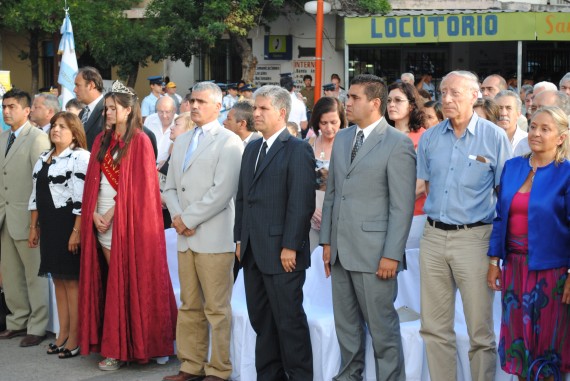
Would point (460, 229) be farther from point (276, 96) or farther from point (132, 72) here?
point (132, 72)

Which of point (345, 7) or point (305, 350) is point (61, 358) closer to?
point (305, 350)

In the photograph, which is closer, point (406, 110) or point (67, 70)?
point (406, 110)

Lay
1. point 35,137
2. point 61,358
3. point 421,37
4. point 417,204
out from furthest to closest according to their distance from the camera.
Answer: point 421,37 → point 35,137 → point 61,358 → point 417,204

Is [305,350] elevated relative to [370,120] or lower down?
lower down

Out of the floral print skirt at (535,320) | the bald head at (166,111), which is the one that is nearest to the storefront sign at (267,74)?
the bald head at (166,111)

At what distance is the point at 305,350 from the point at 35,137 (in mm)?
3417

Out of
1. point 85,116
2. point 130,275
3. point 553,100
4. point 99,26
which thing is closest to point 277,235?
point 130,275

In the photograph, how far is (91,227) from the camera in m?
6.48

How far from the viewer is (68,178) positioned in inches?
270

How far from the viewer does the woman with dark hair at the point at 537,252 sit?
4.71 metres

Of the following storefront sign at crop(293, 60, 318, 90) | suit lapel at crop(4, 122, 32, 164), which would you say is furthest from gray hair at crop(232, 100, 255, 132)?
storefront sign at crop(293, 60, 318, 90)

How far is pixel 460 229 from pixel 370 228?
0.55 meters

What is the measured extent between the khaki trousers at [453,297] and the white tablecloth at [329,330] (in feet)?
0.64

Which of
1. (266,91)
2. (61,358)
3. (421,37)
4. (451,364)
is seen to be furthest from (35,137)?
(421,37)
